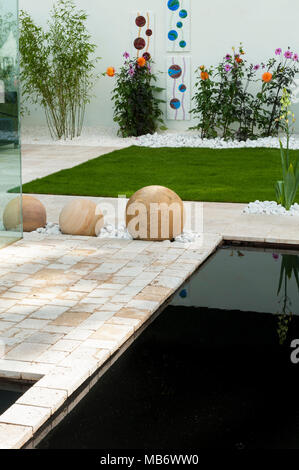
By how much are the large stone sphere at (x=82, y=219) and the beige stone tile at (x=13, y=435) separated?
327 centimetres

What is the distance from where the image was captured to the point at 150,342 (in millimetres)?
4152

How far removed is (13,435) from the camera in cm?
306

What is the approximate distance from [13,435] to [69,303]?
63.5 inches

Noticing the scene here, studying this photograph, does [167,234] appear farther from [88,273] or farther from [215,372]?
[215,372]

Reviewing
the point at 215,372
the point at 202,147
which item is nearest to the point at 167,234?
the point at 215,372

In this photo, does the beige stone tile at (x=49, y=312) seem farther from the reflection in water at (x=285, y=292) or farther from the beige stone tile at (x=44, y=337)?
the reflection in water at (x=285, y=292)

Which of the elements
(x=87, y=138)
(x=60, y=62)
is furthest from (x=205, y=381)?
(x=60, y=62)

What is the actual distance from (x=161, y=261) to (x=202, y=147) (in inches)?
231

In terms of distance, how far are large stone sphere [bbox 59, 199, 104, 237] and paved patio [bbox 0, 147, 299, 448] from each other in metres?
0.15

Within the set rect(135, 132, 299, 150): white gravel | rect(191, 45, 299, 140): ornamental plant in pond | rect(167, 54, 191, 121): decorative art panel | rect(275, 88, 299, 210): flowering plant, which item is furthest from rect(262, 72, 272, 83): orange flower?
rect(275, 88, 299, 210): flowering plant

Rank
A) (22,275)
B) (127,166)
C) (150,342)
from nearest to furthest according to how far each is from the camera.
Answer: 1. (150,342)
2. (22,275)
3. (127,166)

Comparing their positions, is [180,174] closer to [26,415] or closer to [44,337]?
[44,337]

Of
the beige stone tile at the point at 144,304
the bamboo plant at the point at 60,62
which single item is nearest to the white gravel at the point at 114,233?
the beige stone tile at the point at 144,304

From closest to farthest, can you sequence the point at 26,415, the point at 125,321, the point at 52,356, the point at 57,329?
1. the point at 26,415
2. the point at 52,356
3. the point at 57,329
4. the point at 125,321
